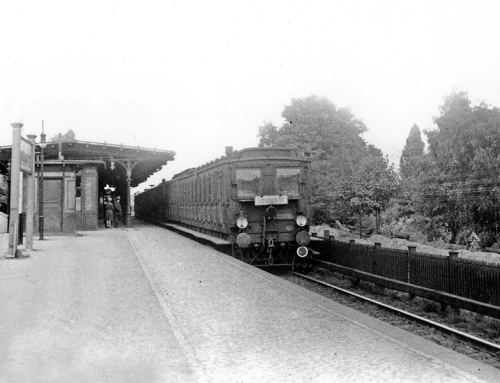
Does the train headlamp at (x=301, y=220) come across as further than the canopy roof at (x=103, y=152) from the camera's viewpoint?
No

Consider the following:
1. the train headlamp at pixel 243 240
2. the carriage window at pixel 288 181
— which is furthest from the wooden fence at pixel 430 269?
the train headlamp at pixel 243 240

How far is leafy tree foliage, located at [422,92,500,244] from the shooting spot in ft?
102

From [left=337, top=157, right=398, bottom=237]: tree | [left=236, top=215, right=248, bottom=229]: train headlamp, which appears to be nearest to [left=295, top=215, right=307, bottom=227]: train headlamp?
[left=236, top=215, right=248, bottom=229]: train headlamp

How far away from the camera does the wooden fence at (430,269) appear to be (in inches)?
340

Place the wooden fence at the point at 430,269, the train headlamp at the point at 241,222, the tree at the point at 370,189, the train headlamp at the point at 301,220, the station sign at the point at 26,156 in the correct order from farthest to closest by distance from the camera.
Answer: the tree at the point at 370,189 → the train headlamp at the point at 301,220 → the train headlamp at the point at 241,222 → the station sign at the point at 26,156 → the wooden fence at the point at 430,269

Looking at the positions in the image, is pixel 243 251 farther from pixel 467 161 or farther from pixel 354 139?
pixel 354 139

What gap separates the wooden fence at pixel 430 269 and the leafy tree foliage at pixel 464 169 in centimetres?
2018

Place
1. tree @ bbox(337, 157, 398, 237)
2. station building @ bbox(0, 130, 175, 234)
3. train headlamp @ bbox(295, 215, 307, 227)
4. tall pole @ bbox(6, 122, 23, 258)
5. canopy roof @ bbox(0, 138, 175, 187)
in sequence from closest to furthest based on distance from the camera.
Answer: tall pole @ bbox(6, 122, 23, 258), train headlamp @ bbox(295, 215, 307, 227), station building @ bbox(0, 130, 175, 234), canopy roof @ bbox(0, 138, 175, 187), tree @ bbox(337, 157, 398, 237)

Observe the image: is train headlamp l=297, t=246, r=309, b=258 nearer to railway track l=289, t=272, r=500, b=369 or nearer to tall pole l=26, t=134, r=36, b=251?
railway track l=289, t=272, r=500, b=369

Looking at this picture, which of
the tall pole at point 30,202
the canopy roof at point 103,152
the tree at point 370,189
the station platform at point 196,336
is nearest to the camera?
the station platform at point 196,336

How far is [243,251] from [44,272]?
5520 mm

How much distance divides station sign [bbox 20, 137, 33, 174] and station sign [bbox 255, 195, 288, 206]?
5.86 m

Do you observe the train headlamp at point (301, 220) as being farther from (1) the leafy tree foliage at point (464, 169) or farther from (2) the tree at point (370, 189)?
(1) the leafy tree foliage at point (464, 169)

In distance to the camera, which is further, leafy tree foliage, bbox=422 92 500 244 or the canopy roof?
leafy tree foliage, bbox=422 92 500 244
